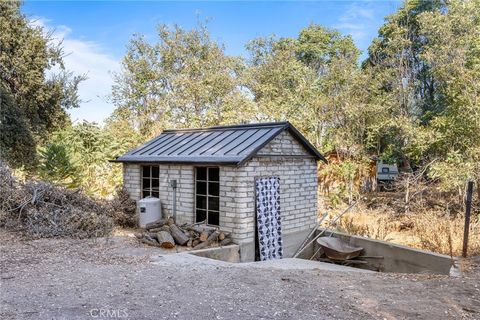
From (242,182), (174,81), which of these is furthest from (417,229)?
(174,81)

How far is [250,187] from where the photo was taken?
8727 millimetres

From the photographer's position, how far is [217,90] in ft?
65.4

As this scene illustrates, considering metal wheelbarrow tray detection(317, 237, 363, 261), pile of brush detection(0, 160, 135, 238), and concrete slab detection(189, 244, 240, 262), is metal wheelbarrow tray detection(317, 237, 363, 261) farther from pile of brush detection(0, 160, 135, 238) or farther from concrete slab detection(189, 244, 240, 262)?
pile of brush detection(0, 160, 135, 238)

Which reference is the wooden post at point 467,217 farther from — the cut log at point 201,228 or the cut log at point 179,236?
the cut log at point 179,236

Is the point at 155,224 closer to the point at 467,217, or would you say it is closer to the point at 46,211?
the point at 46,211

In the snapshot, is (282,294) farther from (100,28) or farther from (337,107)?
(337,107)

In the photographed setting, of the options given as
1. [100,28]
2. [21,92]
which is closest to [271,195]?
[100,28]

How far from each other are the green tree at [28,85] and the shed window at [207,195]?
8538mm

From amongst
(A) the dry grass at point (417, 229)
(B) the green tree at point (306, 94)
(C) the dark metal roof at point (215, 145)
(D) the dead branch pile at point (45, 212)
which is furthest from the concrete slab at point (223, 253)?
(B) the green tree at point (306, 94)

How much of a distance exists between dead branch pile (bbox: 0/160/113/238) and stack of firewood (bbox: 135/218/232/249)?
103 centimetres

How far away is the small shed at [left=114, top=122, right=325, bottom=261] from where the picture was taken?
28.5 feet

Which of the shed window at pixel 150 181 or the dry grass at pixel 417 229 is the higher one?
the shed window at pixel 150 181

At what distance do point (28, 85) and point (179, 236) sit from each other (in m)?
10.6

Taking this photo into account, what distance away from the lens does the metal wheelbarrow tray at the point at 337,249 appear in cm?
877
